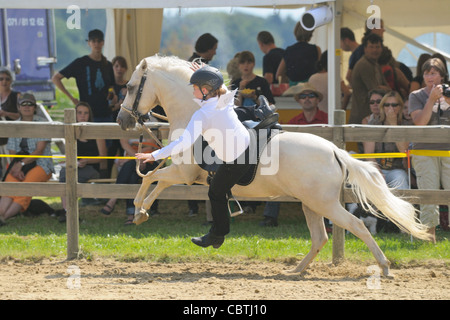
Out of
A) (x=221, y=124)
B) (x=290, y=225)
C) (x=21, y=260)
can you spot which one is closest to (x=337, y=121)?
(x=221, y=124)

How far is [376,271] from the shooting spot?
739cm

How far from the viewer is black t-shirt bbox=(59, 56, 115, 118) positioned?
1177cm

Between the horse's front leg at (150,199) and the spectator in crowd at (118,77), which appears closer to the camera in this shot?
the horse's front leg at (150,199)

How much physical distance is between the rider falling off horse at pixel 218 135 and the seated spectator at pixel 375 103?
3.05m

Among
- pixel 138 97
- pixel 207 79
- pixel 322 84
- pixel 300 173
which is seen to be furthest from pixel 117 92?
pixel 300 173

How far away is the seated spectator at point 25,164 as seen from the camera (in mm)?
10634

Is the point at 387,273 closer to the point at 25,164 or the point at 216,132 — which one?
the point at 216,132

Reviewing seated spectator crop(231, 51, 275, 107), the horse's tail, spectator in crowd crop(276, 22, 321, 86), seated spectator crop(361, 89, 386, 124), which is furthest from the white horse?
spectator in crowd crop(276, 22, 321, 86)

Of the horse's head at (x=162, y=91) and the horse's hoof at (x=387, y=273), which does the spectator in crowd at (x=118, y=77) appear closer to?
the horse's head at (x=162, y=91)

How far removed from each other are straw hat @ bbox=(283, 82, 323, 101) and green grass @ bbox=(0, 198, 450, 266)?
5.78ft

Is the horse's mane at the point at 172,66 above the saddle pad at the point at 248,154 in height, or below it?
above

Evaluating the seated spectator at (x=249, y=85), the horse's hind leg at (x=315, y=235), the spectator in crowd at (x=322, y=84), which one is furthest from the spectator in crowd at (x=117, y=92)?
the horse's hind leg at (x=315, y=235)

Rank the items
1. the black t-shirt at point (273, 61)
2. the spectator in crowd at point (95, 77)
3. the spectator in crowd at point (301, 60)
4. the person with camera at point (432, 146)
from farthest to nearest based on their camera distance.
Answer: the black t-shirt at point (273, 61) < the spectator in crowd at point (301, 60) < the spectator in crowd at point (95, 77) < the person with camera at point (432, 146)

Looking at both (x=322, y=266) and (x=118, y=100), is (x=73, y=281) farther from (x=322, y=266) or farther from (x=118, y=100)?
(x=118, y=100)
